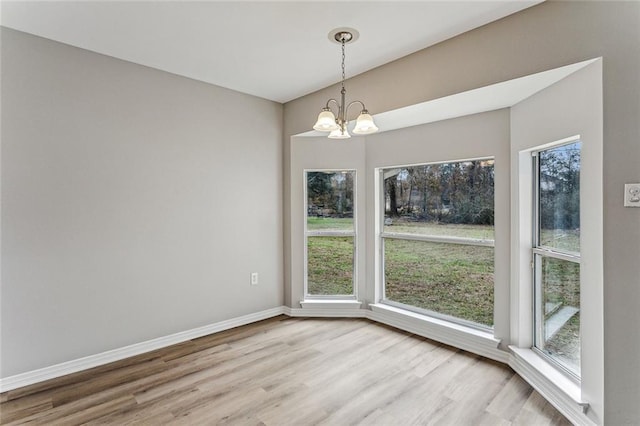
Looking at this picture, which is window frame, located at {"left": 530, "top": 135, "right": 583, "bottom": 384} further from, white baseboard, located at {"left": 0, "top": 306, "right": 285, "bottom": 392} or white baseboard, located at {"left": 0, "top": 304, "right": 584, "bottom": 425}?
white baseboard, located at {"left": 0, "top": 306, "right": 285, "bottom": 392}

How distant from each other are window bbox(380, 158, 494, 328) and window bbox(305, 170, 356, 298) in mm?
420

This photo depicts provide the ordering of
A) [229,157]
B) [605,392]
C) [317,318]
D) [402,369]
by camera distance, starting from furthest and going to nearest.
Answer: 1. [317,318]
2. [229,157]
3. [402,369]
4. [605,392]

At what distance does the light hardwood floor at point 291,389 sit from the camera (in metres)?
2.07

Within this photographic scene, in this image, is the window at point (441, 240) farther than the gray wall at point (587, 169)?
Yes

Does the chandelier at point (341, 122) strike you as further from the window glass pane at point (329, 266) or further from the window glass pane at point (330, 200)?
the window glass pane at point (329, 266)

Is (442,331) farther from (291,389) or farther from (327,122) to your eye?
(327,122)

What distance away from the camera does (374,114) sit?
300 centimetres

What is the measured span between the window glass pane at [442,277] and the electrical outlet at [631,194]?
52.4 inches

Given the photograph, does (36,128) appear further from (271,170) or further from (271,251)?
(271,251)

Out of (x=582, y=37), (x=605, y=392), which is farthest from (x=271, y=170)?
(x=605, y=392)

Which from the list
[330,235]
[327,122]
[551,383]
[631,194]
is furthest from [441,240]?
[327,122]

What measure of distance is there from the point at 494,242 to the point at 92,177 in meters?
3.50

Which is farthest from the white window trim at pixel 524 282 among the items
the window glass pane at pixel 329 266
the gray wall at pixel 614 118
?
the window glass pane at pixel 329 266

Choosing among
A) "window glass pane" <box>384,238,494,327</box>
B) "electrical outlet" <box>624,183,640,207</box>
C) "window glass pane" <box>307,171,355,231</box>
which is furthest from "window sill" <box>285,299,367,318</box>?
"electrical outlet" <box>624,183,640,207</box>
